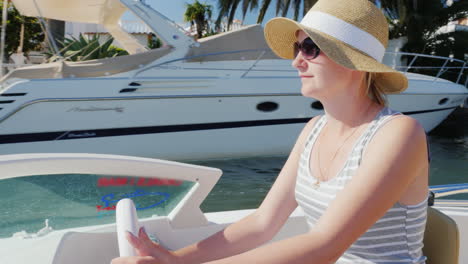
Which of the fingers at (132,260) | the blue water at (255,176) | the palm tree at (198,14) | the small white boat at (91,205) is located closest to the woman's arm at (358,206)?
the fingers at (132,260)

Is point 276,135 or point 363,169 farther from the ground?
point 363,169

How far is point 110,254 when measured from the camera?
5.88ft

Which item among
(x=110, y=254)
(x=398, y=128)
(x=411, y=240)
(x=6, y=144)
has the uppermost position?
(x=398, y=128)

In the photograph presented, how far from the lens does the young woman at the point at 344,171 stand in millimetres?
1090

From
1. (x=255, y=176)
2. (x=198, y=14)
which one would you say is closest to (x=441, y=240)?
(x=255, y=176)

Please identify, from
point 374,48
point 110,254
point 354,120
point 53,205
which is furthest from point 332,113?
point 53,205

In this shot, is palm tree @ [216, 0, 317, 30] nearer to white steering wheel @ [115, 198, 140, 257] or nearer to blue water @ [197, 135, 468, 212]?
blue water @ [197, 135, 468, 212]

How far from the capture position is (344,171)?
124 centimetres

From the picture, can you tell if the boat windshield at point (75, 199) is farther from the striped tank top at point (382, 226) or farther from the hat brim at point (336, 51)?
the striped tank top at point (382, 226)

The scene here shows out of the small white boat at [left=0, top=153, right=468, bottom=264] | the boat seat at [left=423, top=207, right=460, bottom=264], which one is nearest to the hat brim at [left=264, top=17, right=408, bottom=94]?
the boat seat at [left=423, top=207, right=460, bottom=264]

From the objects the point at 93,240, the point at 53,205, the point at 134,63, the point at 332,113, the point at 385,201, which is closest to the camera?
the point at 385,201

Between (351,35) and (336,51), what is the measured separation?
0.07 meters

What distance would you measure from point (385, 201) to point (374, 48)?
44 centimetres

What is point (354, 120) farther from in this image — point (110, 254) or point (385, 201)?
point (110, 254)
